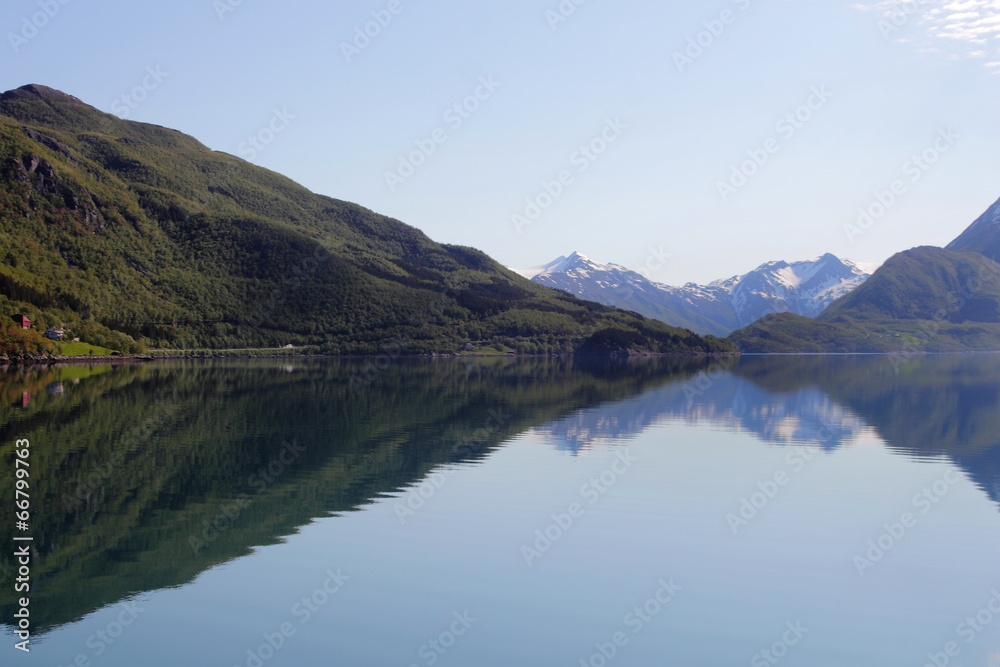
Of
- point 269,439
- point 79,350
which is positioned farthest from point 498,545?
point 79,350

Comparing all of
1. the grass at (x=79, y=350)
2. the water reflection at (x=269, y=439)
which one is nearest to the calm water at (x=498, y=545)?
the water reflection at (x=269, y=439)

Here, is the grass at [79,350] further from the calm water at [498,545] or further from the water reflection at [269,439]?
the calm water at [498,545]

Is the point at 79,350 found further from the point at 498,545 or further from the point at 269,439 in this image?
the point at 498,545

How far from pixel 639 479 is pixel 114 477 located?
24252 mm

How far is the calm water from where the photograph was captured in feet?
58.2

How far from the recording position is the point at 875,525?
95.6 ft

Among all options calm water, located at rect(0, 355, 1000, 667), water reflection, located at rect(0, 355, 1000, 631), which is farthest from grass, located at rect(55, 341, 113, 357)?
calm water, located at rect(0, 355, 1000, 667)

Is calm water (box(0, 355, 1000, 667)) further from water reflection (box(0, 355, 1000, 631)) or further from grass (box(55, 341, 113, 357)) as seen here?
grass (box(55, 341, 113, 357))

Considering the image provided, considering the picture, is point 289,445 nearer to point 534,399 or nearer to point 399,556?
point 399,556

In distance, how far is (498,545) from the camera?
25406 mm

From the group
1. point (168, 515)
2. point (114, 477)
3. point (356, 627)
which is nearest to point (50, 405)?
point (114, 477)

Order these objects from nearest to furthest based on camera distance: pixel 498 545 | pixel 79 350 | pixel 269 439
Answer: pixel 498 545 < pixel 269 439 < pixel 79 350

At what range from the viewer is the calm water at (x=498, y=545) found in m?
17.7

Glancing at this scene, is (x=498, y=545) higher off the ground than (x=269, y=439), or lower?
higher
